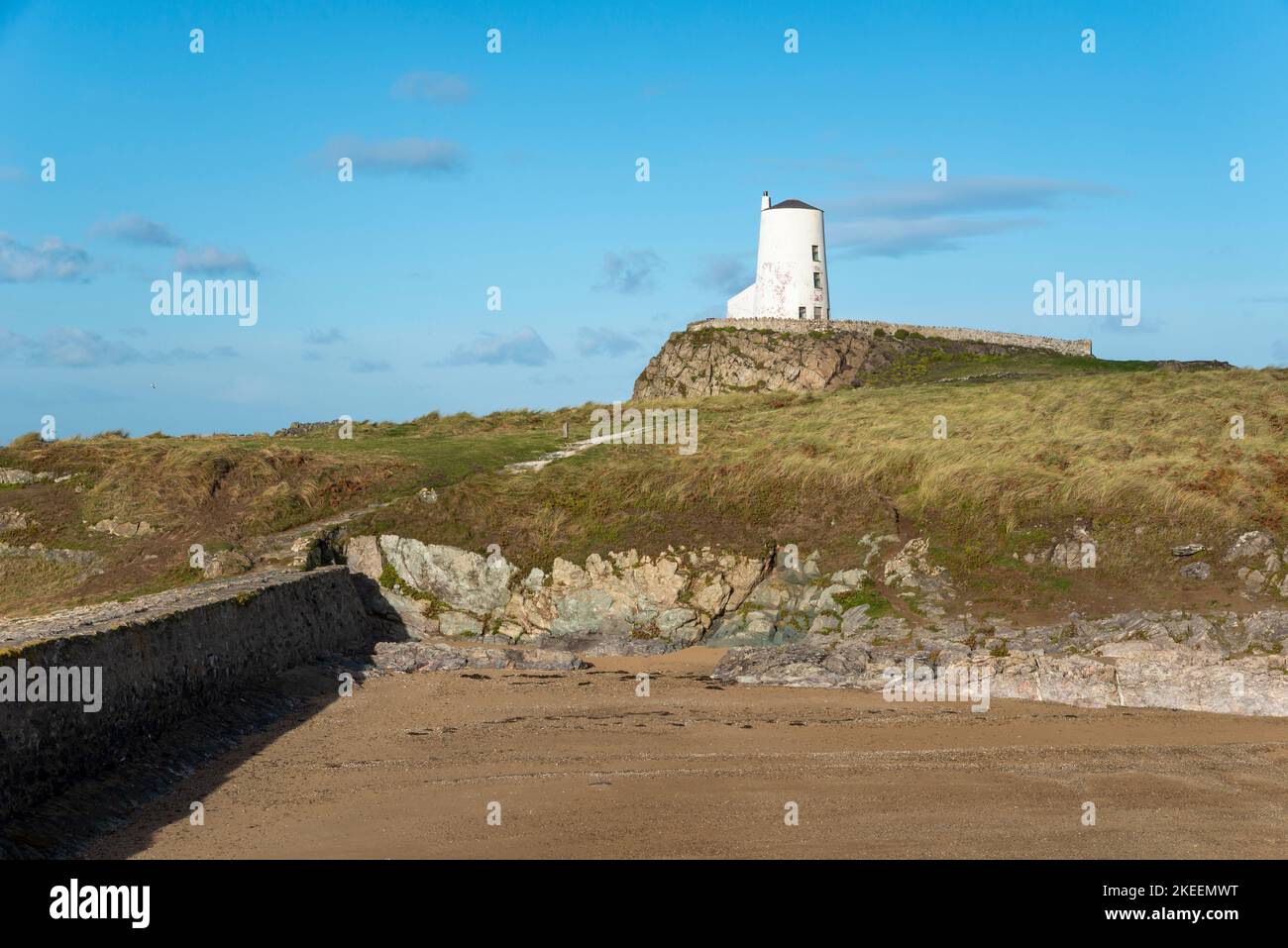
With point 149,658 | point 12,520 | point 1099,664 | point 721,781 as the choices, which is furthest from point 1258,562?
point 12,520

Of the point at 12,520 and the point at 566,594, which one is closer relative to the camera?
the point at 566,594

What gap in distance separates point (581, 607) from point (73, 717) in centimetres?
1157

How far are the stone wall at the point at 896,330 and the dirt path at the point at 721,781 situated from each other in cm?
5071

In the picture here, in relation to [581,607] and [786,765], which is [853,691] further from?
[581,607]

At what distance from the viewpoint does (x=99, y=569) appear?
22.1 m

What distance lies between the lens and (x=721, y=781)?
12.6 metres

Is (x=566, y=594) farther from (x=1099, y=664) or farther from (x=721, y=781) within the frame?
(x=721, y=781)

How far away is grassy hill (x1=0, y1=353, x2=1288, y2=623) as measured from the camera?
20641mm

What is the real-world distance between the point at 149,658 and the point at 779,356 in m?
53.0

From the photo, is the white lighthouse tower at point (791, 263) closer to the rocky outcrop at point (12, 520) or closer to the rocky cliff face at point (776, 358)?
the rocky cliff face at point (776, 358)

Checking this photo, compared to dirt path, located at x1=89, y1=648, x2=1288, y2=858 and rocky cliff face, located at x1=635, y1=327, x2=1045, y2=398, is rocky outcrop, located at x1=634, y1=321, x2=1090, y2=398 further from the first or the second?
dirt path, located at x1=89, y1=648, x2=1288, y2=858

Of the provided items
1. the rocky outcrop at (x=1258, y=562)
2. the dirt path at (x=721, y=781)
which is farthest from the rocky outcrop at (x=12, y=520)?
the rocky outcrop at (x=1258, y=562)
